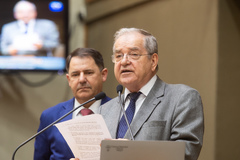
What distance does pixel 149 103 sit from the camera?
2.71 metres

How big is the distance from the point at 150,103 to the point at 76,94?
3.37ft

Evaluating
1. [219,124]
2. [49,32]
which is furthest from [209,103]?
[49,32]

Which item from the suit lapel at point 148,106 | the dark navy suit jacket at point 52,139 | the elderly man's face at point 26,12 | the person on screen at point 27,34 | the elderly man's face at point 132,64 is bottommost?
the dark navy suit jacket at point 52,139

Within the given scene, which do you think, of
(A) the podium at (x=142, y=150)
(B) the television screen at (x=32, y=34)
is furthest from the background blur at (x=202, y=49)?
(A) the podium at (x=142, y=150)

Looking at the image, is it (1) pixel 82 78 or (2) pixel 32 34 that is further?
(2) pixel 32 34

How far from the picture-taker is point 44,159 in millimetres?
3707

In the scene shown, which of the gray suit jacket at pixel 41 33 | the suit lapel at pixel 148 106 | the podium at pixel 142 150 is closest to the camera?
the podium at pixel 142 150

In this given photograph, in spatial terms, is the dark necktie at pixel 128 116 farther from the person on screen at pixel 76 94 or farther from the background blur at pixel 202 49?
the background blur at pixel 202 49

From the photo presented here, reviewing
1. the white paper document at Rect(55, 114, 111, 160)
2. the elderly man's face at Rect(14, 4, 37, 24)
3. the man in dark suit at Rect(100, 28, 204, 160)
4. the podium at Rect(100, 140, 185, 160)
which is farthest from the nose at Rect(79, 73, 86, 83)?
the elderly man's face at Rect(14, 4, 37, 24)

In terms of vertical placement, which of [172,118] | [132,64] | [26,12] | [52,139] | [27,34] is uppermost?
[26,12]

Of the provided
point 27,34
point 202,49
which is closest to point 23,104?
point 27,34

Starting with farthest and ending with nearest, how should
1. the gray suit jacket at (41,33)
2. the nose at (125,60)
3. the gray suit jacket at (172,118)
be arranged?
the gray suit jacket at (41,33), the nose at (125,60), the gray suit jacket at (172,118)

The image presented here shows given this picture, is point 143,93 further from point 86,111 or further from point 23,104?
point 23,104

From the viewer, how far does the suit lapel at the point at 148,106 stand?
263 cm
